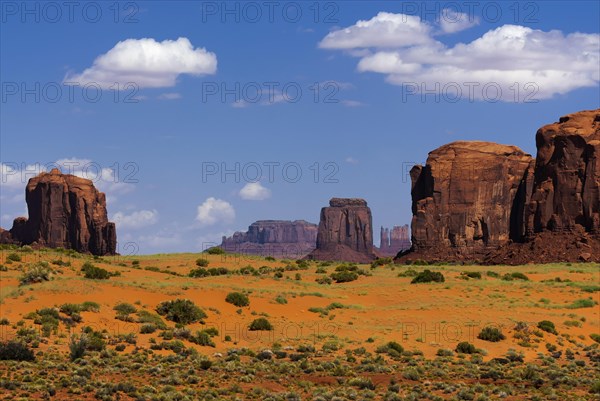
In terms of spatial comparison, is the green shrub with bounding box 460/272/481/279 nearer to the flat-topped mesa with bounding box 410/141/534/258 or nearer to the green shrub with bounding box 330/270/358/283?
the green shrub with bounding box 330/270/358/283

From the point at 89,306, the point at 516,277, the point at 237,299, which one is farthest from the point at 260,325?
the point at 516,277

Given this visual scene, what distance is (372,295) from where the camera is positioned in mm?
64500

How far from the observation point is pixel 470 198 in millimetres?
137250

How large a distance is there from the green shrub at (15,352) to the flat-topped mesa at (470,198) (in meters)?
100

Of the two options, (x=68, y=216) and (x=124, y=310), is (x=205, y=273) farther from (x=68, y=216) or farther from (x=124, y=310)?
(x=68, y=216)

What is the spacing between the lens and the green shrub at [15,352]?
3581cm

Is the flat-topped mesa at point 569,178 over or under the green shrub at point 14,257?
over

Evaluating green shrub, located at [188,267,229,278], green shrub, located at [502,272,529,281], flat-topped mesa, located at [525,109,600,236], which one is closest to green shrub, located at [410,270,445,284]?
green shrub, located at [502,272,529,281]

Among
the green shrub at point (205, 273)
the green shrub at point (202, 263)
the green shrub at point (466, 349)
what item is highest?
the green shrub at point (202, 263)

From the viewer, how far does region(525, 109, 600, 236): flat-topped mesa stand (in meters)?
106

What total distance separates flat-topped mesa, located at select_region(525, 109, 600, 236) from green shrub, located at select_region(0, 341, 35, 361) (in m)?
78.9

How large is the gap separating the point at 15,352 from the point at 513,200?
10756 cm

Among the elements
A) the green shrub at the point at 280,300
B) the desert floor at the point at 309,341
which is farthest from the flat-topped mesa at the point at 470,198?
the green shrub at the point at 280,300

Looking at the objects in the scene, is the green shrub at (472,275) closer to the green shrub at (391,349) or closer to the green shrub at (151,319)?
the green shrub at (391,349)
